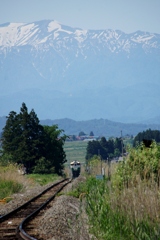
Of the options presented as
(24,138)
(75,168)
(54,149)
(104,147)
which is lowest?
(75,168)

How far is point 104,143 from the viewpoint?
154875mm

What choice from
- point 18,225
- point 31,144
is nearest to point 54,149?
point 31,144

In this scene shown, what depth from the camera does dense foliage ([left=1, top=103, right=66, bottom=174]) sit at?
83125 millimetres

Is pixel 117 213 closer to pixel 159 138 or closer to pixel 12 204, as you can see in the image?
pixel 12 204

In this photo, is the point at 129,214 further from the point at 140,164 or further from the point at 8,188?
the point at 8,188

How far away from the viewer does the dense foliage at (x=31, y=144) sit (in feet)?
273

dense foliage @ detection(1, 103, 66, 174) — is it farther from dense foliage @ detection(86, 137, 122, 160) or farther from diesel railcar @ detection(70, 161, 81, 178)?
dense foliage @ detection(86, 137, 122, 160)

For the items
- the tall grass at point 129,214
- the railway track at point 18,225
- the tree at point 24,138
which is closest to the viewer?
the tall grass at point 129,214

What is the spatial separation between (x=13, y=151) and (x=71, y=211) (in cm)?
6232

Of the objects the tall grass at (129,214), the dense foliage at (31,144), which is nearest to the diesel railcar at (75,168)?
the dense foliage at (31,144)

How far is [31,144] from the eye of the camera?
3386 inches

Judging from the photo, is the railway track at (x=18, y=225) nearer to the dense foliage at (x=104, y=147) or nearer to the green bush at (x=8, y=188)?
the green bush at (x=8, y=188)

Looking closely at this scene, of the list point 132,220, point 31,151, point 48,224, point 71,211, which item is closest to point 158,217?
point 132,220

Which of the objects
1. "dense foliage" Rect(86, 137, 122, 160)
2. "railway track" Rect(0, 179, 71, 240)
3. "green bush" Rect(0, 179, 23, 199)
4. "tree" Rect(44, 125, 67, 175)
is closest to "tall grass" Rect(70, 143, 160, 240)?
"railway track" Rect(0, 179, 71, 240)
